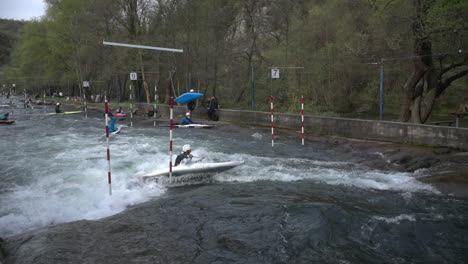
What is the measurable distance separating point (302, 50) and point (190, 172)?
14.3 m

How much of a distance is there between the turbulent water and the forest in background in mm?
5039

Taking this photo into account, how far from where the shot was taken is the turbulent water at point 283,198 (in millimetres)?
5578

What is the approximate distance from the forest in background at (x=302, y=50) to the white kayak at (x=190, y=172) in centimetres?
709

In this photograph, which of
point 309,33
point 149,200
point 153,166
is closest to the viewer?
point 149,200

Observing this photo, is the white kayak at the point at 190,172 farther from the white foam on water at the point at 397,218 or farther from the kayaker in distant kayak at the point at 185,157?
the white foam on water at the point at 397,218

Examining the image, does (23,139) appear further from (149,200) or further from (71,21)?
(71,21)

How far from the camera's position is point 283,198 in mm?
7766

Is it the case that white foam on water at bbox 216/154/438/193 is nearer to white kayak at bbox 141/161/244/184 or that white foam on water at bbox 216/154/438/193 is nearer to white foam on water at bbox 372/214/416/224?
white kayak at bbox 141/161/244/184

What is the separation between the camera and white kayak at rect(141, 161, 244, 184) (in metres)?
9.52

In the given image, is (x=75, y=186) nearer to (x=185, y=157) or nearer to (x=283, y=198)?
(x=185, y=157)

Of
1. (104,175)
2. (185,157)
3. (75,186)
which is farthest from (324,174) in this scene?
(75,186)

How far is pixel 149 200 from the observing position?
8258 millimetres

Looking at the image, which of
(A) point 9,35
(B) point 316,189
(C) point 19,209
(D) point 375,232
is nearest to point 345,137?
(B) point 316,189

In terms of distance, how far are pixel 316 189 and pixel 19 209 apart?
20.2 ft
